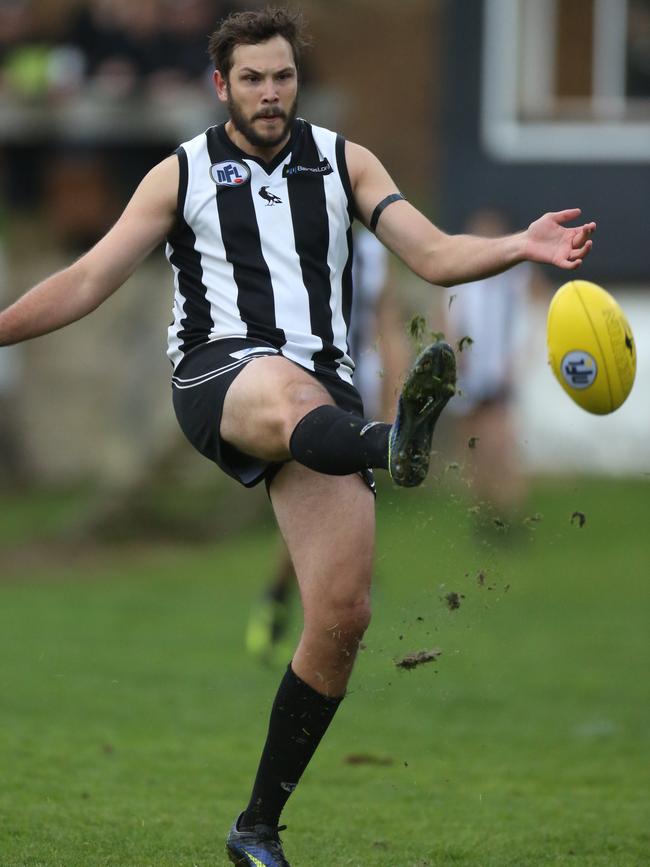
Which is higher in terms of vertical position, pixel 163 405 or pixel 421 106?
pixel 421 106

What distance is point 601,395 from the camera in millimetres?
5281

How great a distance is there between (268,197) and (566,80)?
12.0m

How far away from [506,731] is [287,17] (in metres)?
3.90

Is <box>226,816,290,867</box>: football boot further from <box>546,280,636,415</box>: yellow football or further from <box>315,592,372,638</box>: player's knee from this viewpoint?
<box>546,280,636,415</box>: yellow football

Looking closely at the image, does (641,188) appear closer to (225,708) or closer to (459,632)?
(459,632)

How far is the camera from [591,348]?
5238 mm

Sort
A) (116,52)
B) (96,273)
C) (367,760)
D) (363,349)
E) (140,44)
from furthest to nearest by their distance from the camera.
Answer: (116,52) → (140,44) → (363,349) → (367,760) → (96,273)

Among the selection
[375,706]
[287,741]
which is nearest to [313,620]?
[287,741]

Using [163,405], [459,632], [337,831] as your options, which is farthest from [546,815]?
[163,405]

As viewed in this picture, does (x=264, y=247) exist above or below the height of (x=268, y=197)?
below

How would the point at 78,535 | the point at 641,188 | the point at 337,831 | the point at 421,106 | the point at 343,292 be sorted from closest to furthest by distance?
the point at 343,292 < the point at 337,831 < the point at 78,535 < the point at 641,188 < the point at 421,106

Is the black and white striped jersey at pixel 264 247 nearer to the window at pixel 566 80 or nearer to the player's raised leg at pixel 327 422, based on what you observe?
the player's raised leg at pixel 327 422

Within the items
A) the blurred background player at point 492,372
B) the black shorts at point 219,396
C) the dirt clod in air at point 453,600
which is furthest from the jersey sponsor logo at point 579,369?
the blurred background player at point 492,372

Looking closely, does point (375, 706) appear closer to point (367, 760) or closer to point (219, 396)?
point (367, 760)
